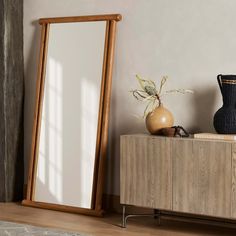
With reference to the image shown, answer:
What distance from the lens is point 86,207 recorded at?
4691 millimetres

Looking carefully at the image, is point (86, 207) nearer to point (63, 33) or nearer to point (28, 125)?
point (28, 125)

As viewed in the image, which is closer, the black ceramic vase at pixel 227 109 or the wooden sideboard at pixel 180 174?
the wooden sideboard at pixel 180 174

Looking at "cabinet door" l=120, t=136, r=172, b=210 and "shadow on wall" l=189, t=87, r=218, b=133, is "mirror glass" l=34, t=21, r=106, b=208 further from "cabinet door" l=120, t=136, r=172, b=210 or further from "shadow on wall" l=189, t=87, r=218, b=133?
"shadow on wall" l=189, t=87, r=218, b=133

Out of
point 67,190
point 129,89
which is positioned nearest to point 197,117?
point 129,89

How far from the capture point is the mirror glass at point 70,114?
4.72 m

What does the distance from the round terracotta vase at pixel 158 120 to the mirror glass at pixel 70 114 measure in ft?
2.07

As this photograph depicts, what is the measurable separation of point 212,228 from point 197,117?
816mm

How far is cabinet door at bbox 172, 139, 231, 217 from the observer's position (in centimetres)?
380

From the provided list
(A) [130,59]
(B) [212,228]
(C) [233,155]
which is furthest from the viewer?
(A) [130,59]

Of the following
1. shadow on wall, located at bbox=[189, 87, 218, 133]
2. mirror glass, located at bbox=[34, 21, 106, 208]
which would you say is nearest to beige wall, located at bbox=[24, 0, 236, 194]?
shadow on wall, located at bbox=[189, 87, 218, 133]

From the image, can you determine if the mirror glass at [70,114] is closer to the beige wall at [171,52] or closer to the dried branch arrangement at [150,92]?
the beige wall at [171,52]

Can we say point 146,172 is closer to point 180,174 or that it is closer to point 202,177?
point 180,174

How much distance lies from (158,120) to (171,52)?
60 cm

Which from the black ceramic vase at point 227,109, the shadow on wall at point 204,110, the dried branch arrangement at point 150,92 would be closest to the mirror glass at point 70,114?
the dried branch arrangement at point 150,92
